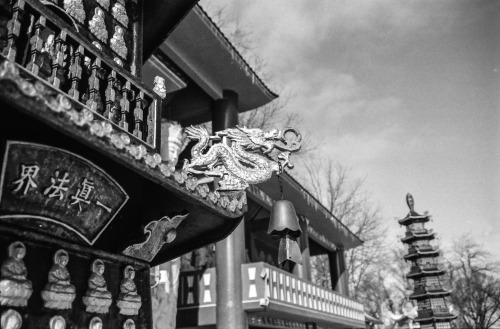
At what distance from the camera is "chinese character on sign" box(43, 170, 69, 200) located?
128 inches

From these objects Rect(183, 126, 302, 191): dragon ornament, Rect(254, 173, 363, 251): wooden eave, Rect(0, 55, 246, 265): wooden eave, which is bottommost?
Rect(0, 55, 246, 265): wooden eave

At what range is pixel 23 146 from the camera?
2984 mm

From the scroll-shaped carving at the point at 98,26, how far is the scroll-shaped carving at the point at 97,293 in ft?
8.26

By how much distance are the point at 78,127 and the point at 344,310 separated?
53.4ft

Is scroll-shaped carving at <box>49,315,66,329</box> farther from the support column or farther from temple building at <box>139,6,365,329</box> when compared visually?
the support column

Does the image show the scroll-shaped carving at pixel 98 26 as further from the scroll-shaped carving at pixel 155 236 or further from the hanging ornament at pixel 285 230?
the hanging ornament at pixel 285 230

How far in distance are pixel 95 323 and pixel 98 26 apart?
3.17m

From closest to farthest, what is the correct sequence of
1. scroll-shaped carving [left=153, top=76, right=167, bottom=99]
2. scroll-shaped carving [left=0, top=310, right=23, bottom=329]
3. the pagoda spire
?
scroll-shaped carving [left=0, top=310, right=23, bottom=329] → scroll-shaped carving [left=153, top=76, right=167, bottom=99] → the pagoda spire

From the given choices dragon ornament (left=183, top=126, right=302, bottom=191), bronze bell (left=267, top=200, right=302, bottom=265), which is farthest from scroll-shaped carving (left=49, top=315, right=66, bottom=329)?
bronze bell (left=267, top=200, right=302, bottom=265)

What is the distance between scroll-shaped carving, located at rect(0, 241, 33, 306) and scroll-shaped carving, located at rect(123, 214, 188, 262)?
112 centimetres

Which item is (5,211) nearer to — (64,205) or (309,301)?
(64,205)

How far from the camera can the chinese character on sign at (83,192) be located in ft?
11.5

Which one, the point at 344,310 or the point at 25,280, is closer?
the point at 25,280

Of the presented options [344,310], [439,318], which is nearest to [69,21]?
[344,310]
